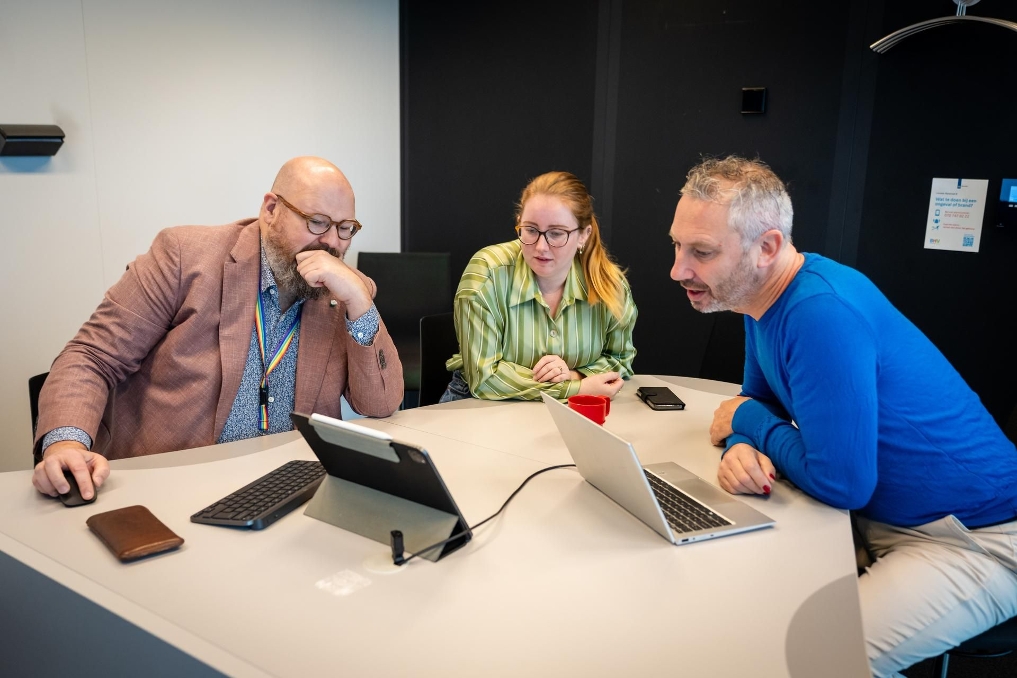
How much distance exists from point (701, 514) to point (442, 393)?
1482mm

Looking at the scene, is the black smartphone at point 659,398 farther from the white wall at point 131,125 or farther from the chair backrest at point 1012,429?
the white wall at point 131,125

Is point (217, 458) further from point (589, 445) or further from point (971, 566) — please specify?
point (971, 566)

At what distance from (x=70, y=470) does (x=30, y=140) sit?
6.50ft

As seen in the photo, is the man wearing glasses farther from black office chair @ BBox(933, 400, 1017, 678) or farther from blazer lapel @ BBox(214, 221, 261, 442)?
black office chair @ BBox(933, 400, 1017, 678)

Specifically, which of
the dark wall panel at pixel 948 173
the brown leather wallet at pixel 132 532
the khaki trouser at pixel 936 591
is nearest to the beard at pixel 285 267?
the brown leather wallet at pixel 132 532

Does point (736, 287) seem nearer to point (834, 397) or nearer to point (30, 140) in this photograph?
point (834, 397)

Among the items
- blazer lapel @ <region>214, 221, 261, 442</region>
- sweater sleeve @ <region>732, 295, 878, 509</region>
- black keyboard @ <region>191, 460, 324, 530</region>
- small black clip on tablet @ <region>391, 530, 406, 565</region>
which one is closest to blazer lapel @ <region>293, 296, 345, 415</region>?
blazer lapel @ <region>214, 221, 261, 442</region>

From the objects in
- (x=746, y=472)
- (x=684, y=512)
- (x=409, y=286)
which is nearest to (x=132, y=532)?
(x=684, y=512)

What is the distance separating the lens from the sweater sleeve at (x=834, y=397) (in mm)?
1467

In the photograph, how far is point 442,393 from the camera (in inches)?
111

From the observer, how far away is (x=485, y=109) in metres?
4.48

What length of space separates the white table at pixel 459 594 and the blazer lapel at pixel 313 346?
440 mm

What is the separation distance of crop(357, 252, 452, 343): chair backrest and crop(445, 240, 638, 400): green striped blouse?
1.63 meters

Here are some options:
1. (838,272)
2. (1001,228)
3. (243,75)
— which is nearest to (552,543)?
(838,272)
